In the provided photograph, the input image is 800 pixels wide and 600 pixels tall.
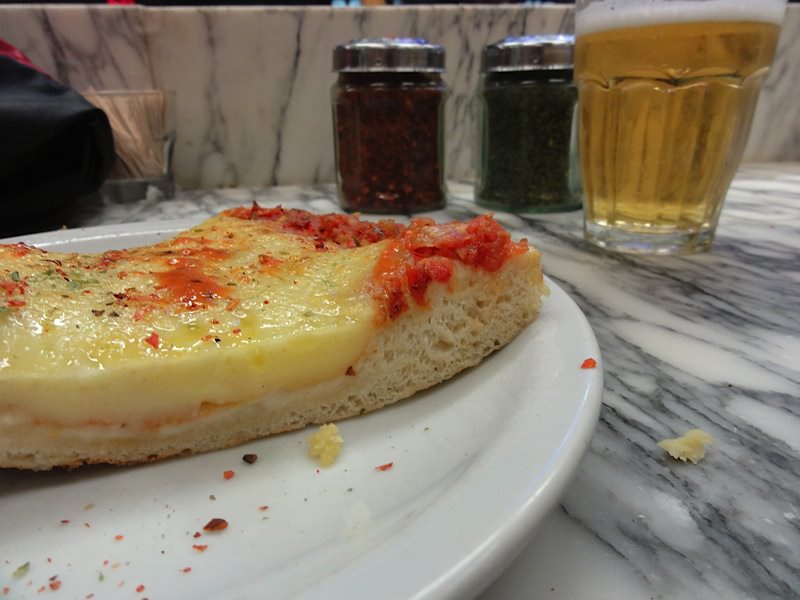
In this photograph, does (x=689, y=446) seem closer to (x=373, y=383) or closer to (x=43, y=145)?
(x=373, y=383)

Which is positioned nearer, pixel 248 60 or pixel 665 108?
pixel 665 108

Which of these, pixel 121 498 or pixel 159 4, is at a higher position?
pixel 159 4

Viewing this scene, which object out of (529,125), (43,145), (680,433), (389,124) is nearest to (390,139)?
(389,124)

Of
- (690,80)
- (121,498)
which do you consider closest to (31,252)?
(121,498)

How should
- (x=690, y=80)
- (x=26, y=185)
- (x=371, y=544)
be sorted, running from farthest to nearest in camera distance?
(x=26, y=185) → (x=690, y=80) → (x=371, y=544)

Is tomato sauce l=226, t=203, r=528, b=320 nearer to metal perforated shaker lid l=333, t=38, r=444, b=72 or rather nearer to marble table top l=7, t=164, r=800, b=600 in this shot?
marble table top l=7, t=164, r=800, b=600

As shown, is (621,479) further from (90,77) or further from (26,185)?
(90,77)
